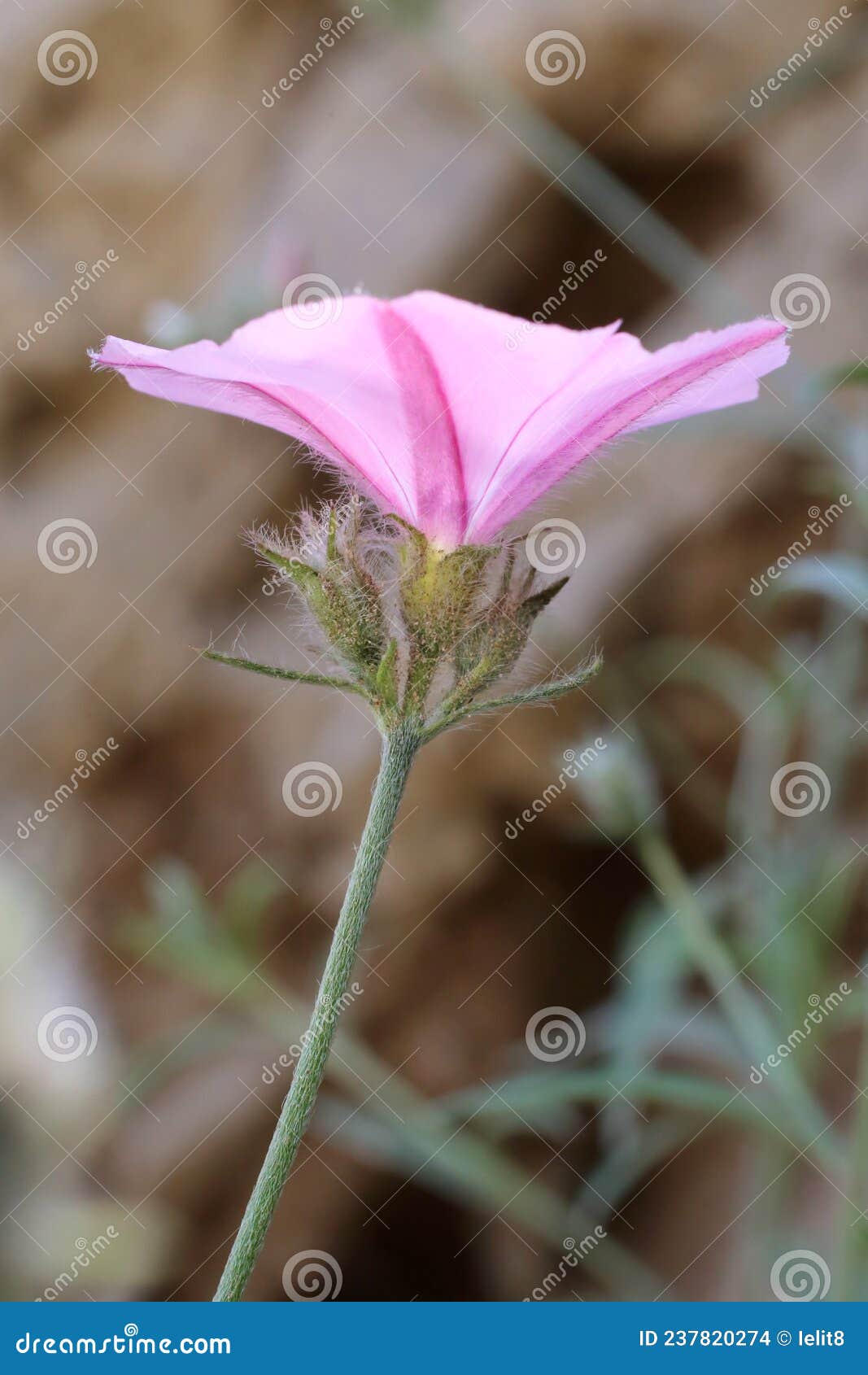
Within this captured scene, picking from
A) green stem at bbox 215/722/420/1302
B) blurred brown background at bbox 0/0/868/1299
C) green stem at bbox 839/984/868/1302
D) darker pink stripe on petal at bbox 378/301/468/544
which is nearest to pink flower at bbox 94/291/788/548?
darker pink stripe on petal at bbox 378/301/468/544

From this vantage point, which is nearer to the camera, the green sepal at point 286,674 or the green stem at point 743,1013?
the green sepal at point 286,674

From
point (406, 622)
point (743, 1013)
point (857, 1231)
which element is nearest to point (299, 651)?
point (743, 1013)

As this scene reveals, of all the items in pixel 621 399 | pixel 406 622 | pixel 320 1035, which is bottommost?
pixel 320 1035

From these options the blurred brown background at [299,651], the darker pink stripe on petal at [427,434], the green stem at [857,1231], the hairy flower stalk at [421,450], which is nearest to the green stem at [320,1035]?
the hairy flower stalk at [421,450]

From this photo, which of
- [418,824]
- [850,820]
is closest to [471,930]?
[418,824]

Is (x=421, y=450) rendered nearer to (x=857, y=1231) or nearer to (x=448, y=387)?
(x=448, y=387)

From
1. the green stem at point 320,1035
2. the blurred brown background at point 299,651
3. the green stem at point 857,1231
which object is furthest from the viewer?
the blurred brown background at point 299,651

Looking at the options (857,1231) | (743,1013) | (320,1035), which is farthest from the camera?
(743,1013)

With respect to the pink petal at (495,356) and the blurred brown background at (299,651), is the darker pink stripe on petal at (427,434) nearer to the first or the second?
the pink petal at (495,356)
